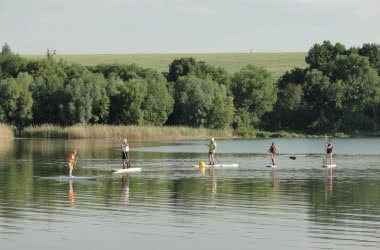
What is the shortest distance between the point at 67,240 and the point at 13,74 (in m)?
99.8

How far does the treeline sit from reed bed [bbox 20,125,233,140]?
6269mm

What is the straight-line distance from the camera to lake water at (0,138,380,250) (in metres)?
19.4

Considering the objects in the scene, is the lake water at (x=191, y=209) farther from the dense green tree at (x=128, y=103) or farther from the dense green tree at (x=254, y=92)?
the dense green tree at (x=254, y=92)

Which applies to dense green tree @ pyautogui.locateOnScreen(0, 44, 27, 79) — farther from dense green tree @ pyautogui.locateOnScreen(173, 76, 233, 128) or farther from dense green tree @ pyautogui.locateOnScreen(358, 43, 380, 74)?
dense green tree @ pyautogui.locateOnScreen(358, 43, 380, 74)

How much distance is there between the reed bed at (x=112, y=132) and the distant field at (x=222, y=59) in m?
72.5

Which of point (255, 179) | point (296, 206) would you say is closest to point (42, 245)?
point (296, 206)

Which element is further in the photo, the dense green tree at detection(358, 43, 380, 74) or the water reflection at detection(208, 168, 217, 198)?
the dense green tree at detection(358, 43, 380, 74)

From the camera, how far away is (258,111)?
11169 centimetres

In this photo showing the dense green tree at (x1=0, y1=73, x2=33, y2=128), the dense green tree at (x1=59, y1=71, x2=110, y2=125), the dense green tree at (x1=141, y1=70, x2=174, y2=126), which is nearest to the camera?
the dense green tree at (x1=59, y1=71, x2=110, y2=125)

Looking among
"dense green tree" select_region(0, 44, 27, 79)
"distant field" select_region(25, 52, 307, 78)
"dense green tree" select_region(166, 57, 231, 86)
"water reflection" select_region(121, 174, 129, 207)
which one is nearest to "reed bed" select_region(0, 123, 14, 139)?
"dense green tree" select_region(0, 44, 27, 79)

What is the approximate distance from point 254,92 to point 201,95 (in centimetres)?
1223

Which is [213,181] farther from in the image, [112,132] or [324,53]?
[324,53]

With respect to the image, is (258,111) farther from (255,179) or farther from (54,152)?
(255,179)

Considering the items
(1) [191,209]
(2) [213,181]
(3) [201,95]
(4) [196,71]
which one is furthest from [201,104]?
(1) [191,209]
